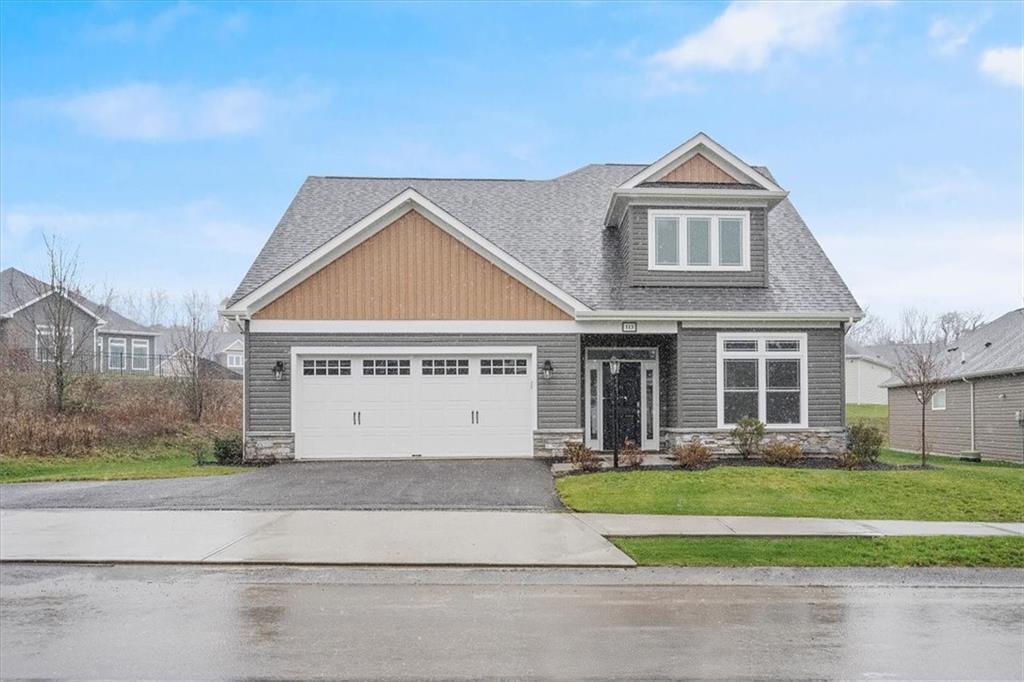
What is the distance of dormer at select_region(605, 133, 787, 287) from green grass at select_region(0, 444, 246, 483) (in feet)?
34.4

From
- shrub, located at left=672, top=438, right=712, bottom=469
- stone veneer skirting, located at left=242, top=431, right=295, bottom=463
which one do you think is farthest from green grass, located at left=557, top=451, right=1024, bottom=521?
stone veneer skirting, located at left=242, top=431, right=295, bottom=463

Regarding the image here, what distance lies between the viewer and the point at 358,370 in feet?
60.6

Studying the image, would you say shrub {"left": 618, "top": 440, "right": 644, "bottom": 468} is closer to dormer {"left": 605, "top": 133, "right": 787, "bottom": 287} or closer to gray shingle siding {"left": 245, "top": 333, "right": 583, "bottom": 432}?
gray shingle siding {"left": 245, "top": 333, "right": 583, "bottom": 432}

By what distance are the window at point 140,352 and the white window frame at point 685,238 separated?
122ft

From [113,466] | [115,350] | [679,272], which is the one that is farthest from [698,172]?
[115,350]

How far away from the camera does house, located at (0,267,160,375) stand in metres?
26.8

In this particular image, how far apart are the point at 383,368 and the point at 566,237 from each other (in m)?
6.25

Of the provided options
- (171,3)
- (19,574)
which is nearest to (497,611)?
(19,574)

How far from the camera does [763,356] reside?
62.3 feet

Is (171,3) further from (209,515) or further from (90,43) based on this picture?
(209,515)

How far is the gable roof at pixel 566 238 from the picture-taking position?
19188 millimetres

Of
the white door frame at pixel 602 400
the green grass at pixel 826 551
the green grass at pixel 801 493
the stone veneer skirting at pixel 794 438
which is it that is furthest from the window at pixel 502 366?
the green grass at pixel 826 551

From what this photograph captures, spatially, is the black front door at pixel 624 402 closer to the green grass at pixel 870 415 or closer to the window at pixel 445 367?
the window at pixel 445 367

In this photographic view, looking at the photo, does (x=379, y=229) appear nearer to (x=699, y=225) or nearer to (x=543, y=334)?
(x=543, y=334)
